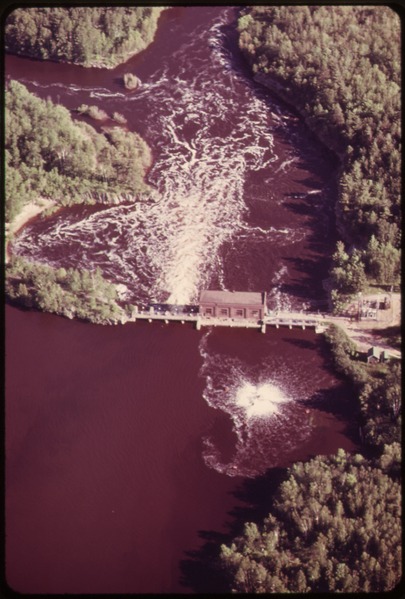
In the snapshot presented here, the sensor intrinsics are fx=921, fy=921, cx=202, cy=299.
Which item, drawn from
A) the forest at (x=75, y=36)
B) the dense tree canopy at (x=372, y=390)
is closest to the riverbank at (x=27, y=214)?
the forest at (x=75, y=36)

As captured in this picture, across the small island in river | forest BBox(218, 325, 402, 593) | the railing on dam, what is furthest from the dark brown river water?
forest BBox(218, 325, 402, 593)

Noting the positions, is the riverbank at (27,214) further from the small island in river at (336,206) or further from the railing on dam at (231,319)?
the railing on dam at (231,319)

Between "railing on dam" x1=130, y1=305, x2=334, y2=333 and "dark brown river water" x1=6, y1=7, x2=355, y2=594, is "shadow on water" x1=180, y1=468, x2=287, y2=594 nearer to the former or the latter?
"dark brown river water" x1=6, y1=7, x2=355, y2=594

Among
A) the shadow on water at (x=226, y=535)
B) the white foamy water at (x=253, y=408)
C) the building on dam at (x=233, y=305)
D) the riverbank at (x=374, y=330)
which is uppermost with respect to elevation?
the building on dam at (x=233, y=305)

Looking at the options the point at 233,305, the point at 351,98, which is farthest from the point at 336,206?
the point at 233,305

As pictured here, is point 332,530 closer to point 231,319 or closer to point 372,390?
point 372,390

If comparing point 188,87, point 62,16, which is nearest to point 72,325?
point 188,87

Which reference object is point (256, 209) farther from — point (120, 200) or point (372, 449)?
point (372, 449)
